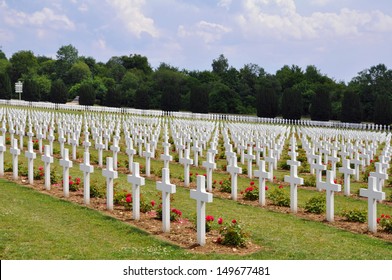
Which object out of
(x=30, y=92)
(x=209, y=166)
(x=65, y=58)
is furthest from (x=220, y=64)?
(x=209, y=166)

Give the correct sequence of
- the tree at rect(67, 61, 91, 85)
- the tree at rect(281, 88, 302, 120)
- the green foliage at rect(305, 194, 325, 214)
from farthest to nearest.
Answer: the tree at rect(67, 61, 91, 85), the tree at rect(281, 88, 302, 120), the green foliage at rect(305, 194, 325, 214)

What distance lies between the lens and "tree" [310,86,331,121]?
53.5 m

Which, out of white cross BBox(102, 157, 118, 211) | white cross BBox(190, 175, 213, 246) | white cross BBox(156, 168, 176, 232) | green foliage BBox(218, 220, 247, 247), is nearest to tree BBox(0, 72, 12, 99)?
white cross BBox(102, 157, 118, 211)

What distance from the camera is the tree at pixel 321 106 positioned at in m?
53.5

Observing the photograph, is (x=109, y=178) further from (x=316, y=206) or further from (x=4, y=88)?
(x=4, y=88)

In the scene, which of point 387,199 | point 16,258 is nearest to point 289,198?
point 387,199

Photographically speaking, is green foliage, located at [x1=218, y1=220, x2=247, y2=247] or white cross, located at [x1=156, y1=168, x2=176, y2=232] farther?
white cross, located at [x1=156, y1=168, x2=176, y2=232]

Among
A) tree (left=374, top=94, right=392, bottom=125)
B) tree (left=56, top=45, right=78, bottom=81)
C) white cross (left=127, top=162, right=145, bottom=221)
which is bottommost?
white cross (left=127, top=162, right=145, bottom=221)

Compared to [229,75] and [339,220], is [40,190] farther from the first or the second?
[229,75]

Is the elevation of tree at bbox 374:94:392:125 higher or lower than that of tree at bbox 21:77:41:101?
lower

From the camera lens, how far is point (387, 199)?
1359 cm

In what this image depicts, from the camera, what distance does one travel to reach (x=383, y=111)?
4959 cm

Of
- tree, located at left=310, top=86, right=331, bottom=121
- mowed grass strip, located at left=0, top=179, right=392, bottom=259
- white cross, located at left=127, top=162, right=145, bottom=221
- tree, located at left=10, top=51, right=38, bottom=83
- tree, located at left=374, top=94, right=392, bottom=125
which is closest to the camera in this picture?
mowed grass strip, located at left=0, top=179, right=392, bottom=259

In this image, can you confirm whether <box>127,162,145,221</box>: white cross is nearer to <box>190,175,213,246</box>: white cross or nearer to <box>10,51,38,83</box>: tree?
<box>190,175,213,246</box>: white cross
